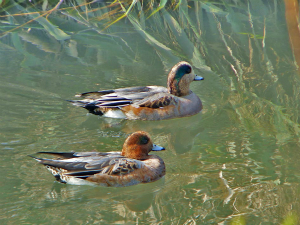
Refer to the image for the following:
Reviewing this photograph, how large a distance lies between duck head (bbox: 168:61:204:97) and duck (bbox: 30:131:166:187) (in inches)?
109

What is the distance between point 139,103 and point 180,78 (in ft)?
3.02

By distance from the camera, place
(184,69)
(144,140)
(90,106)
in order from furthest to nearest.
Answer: (184,69), (90,106), (144,140)

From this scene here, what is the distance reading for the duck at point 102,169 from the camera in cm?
469

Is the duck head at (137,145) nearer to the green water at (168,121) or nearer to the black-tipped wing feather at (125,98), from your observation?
the green water at (168,121)

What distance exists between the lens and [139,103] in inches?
280

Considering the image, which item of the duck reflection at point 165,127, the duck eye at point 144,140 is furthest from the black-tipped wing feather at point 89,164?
the duck reflection at point 165,127

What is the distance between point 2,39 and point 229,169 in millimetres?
7566

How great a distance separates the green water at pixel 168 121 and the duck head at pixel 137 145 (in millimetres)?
361

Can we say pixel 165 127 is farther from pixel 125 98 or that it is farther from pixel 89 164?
pixel 89 164

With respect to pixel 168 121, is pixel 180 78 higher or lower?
higher

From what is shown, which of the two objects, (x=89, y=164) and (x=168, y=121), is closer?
(x=89, y=164)

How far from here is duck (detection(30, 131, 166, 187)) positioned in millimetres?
4688

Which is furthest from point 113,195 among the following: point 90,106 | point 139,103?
point 139,103

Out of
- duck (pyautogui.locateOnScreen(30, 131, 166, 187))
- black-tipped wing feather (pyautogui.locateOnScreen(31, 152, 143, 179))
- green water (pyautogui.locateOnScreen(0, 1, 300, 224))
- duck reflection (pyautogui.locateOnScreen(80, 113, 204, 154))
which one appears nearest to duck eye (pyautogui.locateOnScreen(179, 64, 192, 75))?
green water (pyautogui.locateOnScreen(0, 1, 300, 224))
